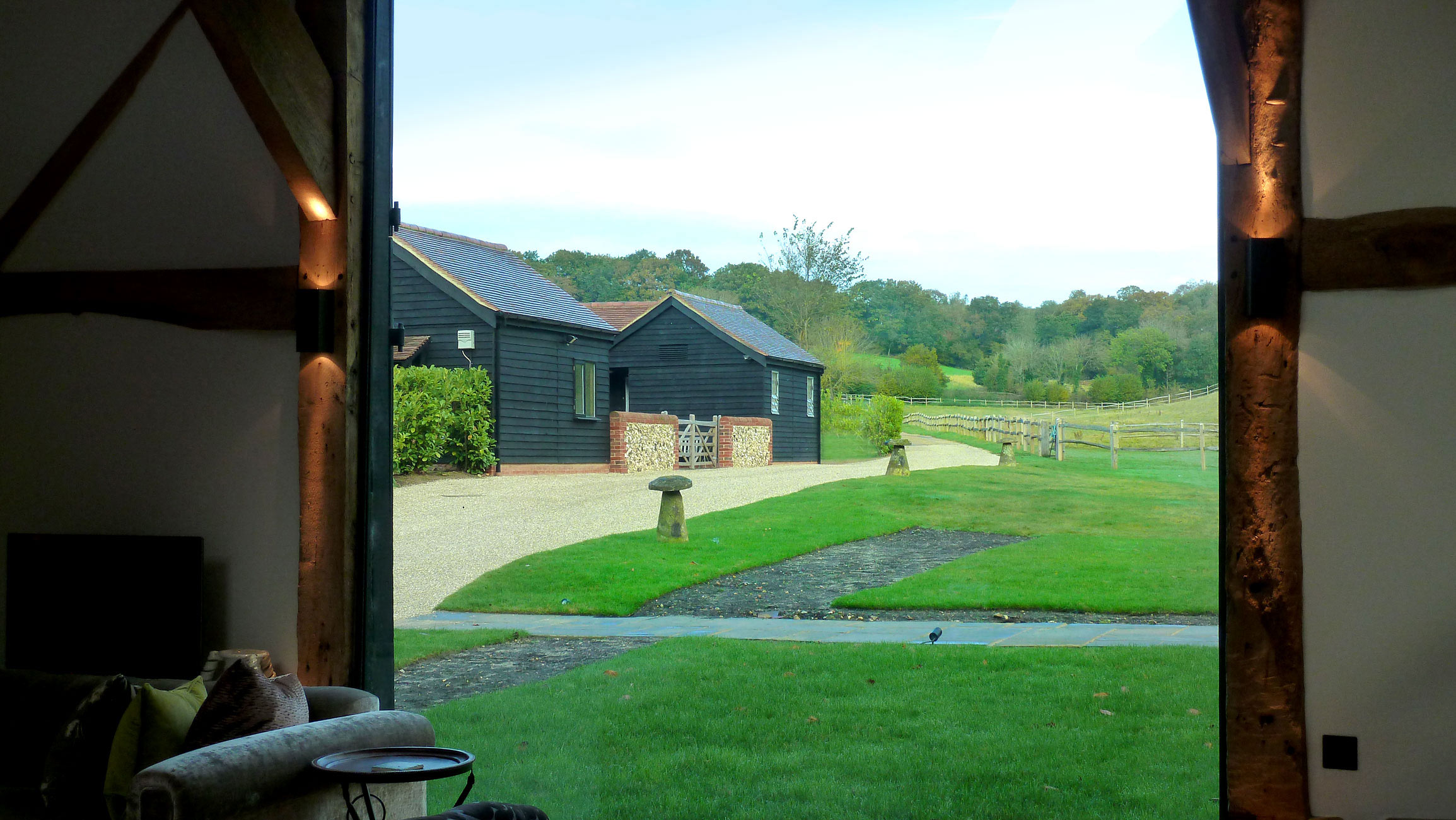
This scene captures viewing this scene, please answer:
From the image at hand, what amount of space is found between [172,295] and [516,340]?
1289mm

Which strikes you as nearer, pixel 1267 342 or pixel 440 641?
pixel 1267 342

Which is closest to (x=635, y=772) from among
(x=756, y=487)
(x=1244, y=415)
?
(x=756, y=487)

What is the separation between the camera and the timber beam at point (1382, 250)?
2.94 metres

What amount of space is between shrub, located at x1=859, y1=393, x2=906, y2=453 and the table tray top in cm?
216


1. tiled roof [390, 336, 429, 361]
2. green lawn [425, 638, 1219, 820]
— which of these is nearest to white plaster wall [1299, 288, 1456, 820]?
green lawn [425, 638, 1219, 820]

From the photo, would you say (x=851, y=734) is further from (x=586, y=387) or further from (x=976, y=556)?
(x=586, y=387)

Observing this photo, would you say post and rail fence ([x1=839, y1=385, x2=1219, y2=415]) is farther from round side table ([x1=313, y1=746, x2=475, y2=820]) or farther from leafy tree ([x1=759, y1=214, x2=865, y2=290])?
round side table ([x1=313, y1=746, x2=475, y2=820])

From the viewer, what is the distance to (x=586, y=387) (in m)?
4.32

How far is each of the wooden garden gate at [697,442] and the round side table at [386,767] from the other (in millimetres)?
1842

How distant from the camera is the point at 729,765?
3.91 metres

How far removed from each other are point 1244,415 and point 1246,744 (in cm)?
92

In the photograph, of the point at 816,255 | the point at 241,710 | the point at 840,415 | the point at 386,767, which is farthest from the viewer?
the point at 816,255

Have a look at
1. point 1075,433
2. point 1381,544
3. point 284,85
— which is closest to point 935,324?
point 1075,433

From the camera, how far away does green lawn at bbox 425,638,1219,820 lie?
146 inches
